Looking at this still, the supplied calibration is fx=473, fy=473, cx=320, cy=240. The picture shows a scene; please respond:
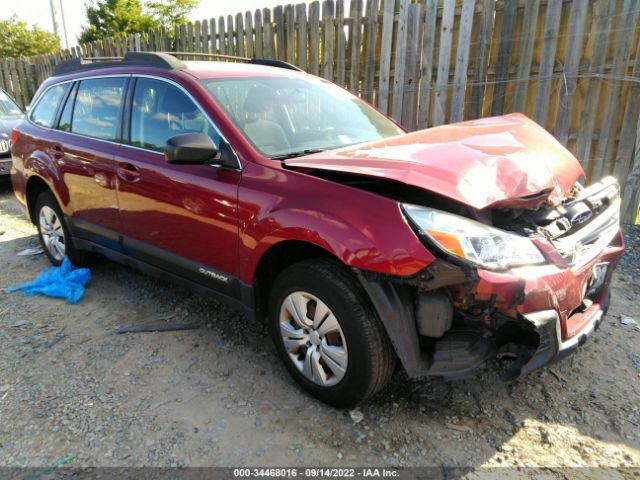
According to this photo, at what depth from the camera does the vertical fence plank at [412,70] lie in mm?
5594

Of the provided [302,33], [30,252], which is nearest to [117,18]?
[302,33]

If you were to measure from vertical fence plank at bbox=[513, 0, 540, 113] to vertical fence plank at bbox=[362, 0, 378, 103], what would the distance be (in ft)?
5.91

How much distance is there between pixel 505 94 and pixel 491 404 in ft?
12.7

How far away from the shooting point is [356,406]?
2.48 metres

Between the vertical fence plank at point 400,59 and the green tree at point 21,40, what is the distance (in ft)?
83.8

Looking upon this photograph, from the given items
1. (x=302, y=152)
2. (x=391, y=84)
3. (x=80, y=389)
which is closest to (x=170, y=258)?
(x=80, y=389)

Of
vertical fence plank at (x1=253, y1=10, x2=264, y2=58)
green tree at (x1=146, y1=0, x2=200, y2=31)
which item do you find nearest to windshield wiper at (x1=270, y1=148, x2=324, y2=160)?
vertical fence plank at (x1=253, y1=10, x2=264, y2=58)

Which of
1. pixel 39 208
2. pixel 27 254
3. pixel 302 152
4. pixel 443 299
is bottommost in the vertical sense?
pixel 27 254

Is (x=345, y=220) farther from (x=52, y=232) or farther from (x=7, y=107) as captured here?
(x=7, y=107)

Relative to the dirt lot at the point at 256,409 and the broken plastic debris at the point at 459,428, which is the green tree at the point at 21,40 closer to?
the dirt lot at the point at 256,409

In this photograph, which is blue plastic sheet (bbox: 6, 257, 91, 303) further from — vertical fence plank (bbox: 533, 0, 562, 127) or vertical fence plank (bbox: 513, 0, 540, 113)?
vertical fence plank (bbox: 533, 0, 562, 127)

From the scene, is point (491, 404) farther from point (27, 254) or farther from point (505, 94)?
point (27, 254)

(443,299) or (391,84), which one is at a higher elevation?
(391,84)

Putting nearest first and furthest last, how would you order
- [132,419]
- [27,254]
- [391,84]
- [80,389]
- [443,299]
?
[443,299], [132,419], [80,389], [27,254], [391,84]
